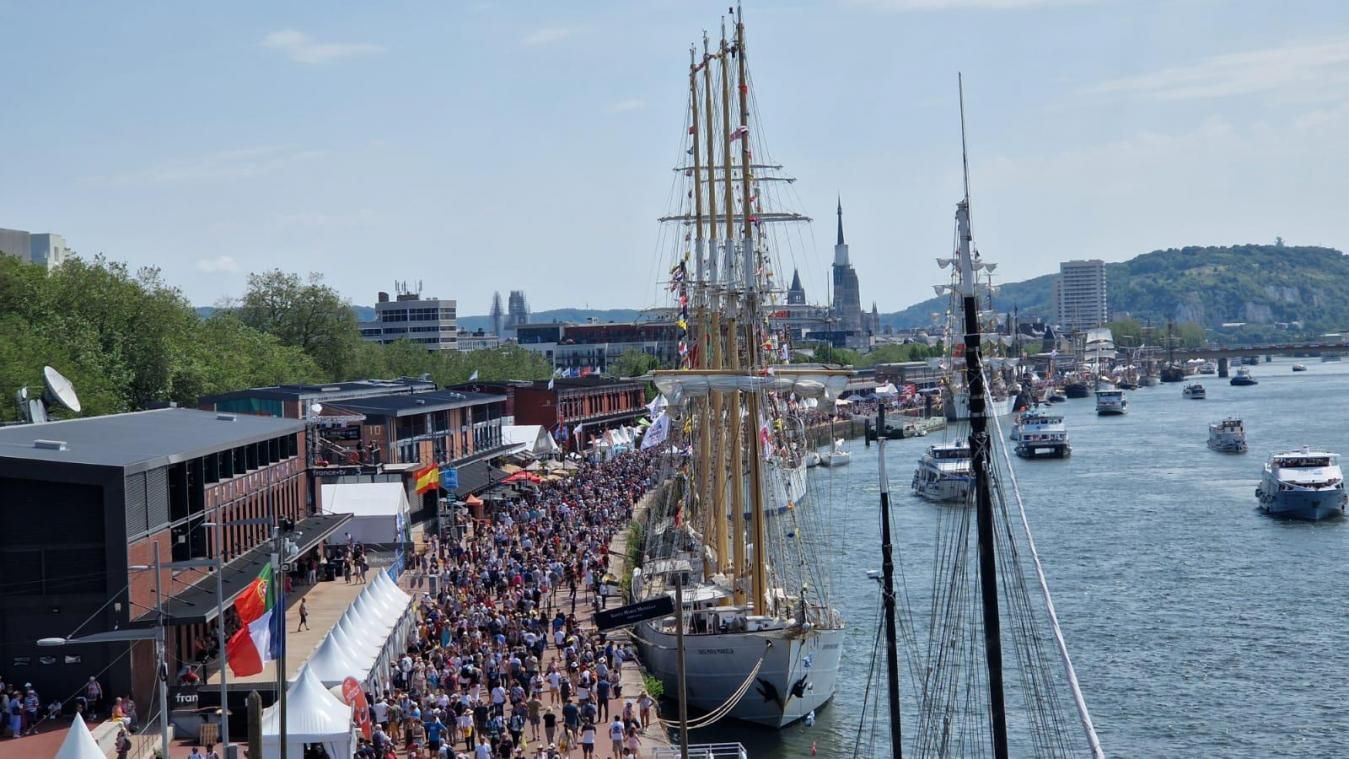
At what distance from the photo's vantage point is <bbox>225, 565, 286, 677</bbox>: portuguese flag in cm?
2445

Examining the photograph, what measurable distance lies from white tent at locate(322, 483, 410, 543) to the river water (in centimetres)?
1334

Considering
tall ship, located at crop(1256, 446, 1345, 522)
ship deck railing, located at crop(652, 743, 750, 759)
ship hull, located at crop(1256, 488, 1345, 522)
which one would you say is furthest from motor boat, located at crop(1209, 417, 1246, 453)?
ship deck railing, located at crop(652, 743, 750, 759)

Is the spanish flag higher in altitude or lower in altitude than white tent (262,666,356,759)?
higher

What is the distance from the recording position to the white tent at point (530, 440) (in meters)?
81.2

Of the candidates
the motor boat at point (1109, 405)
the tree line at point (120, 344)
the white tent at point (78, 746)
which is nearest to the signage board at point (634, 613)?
the white tent at point (78, 746)

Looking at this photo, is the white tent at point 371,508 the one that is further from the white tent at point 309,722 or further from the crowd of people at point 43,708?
the white tent at point 309,722

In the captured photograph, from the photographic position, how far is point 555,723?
1183 inches

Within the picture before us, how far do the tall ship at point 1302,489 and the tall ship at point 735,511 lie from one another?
82.4ft

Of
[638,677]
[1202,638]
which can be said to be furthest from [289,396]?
[1202,638]

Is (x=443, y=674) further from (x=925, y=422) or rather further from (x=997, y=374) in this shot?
(x=925, y=422)

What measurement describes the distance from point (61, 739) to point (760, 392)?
20.7m

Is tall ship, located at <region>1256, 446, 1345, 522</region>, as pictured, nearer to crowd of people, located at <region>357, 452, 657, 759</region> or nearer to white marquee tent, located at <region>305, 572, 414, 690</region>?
crowd of people, located at <region>357, 452, 657, 759</region>

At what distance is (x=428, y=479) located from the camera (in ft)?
170

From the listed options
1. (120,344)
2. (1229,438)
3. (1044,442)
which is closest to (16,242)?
(120,344)
